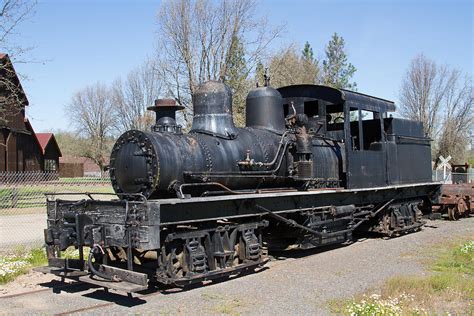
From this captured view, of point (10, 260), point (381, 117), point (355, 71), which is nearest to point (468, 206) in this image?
point (381, 117)

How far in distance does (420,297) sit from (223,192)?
3.57 metres

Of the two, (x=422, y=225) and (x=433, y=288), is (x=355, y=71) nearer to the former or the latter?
(x=422, y=225)

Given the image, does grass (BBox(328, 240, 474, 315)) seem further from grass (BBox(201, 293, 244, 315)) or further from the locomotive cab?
the locomotive cab

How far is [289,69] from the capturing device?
105 feet

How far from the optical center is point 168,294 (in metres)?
7.62

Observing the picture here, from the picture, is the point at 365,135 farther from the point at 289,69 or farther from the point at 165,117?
the point at 289,69

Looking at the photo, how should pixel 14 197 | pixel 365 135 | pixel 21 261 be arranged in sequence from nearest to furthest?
pixel 21 261
pixel 365 135
pixel 14 197

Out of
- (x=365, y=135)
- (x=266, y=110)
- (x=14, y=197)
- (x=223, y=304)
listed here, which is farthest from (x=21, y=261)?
(x=14, y=197)

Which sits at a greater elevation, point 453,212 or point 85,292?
point 453,212

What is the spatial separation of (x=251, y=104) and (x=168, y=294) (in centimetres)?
479

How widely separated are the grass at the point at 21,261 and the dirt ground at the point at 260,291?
0.20 m

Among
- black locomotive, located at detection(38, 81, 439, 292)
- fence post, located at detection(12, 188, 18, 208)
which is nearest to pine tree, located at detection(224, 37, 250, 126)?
fence post, located at detection(12, 188, 18, 208)

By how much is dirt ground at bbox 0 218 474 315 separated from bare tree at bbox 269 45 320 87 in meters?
20.6

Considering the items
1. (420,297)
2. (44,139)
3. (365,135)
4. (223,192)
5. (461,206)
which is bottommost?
(420,297)
